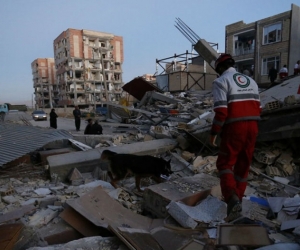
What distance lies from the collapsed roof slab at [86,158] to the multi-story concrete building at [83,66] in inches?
1773

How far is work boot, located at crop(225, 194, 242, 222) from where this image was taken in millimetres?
2582

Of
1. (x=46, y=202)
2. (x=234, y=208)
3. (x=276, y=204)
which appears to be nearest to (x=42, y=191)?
(x=46, y=202)

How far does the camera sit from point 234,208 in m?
2.58

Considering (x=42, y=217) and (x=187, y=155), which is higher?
(x=187, y=155)

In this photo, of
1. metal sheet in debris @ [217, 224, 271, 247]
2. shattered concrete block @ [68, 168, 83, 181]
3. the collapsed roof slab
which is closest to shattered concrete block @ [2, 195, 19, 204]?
the collapsed roof slab

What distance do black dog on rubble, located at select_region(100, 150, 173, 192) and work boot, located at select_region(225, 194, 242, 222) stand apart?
1.88m

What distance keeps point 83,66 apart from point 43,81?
2553 cm

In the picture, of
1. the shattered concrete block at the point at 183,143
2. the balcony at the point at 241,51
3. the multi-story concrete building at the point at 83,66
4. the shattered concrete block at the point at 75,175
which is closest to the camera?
the shattered concrete block at the point at 75,175

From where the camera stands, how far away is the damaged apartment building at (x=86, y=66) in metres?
52.6

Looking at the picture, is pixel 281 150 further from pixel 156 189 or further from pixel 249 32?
pixel 249 32

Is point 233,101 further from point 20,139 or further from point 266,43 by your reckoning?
point 266,43

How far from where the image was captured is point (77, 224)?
2729 mm

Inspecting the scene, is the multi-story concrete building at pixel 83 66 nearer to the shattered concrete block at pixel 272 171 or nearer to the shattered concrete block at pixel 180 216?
the shattered concrete block at pixel 272 171

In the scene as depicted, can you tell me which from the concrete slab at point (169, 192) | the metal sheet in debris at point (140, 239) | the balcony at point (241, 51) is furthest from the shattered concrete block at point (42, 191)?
the balcony at point (241, 51)
